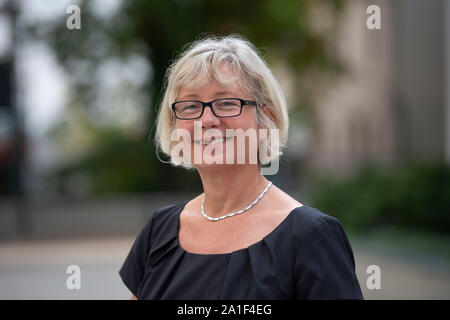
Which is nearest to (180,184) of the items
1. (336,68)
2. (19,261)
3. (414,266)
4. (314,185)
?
(314,185)

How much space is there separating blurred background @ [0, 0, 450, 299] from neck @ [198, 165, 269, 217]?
3.98m

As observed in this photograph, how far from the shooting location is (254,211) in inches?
79.7

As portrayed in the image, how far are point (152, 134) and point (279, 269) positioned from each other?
466 inches

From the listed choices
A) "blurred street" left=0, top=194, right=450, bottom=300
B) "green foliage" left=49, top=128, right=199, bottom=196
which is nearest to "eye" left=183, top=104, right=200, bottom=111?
"blurred street" left=0, top=194, right=450, bottom=300

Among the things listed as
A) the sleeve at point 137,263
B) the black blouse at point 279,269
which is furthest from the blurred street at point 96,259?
the black blouse at point 279,269

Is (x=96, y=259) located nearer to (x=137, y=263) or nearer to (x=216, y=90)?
(x=137, y=263)

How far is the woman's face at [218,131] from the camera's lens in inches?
77.2

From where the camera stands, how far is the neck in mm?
2051

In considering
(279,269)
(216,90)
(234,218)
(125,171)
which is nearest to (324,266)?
(279,269)

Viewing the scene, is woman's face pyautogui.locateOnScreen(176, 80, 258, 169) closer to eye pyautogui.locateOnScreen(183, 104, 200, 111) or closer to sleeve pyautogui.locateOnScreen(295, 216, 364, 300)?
eye pyautogui.locateOnScreen(183, 104, 200, 111)

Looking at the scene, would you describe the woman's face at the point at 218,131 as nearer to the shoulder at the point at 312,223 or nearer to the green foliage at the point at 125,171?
the shoulder at the point at 312,223

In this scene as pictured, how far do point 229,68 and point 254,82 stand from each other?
106 mm

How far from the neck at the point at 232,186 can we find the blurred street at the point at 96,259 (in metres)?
3.79
